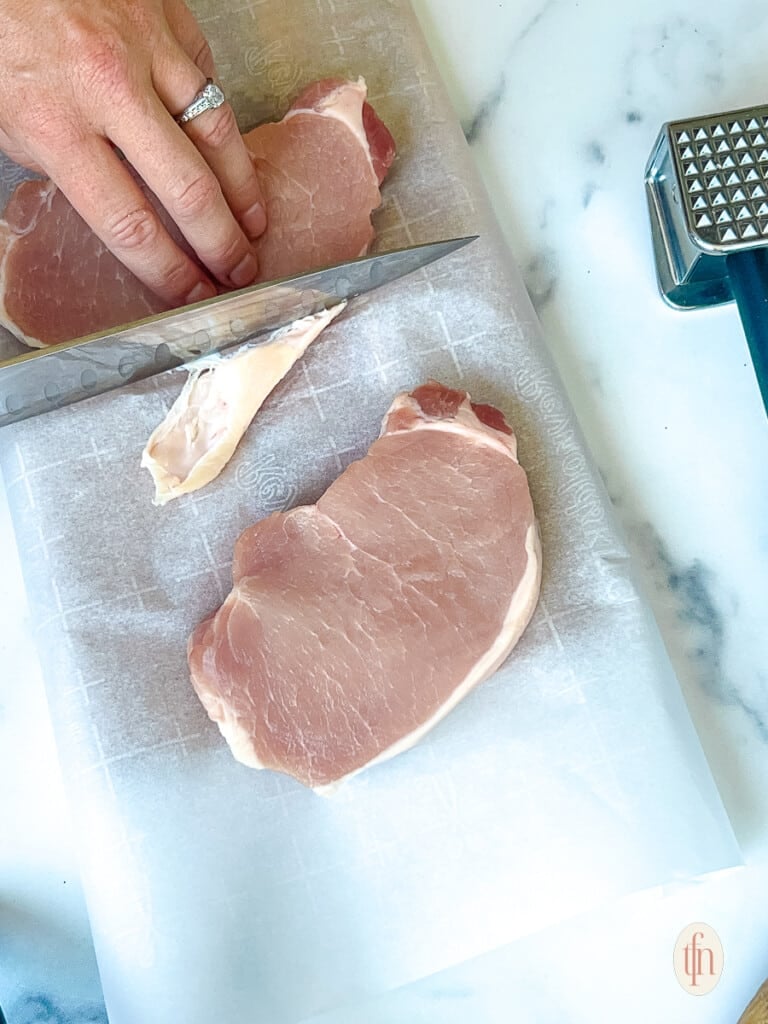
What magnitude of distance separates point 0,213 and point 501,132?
0.97 meters

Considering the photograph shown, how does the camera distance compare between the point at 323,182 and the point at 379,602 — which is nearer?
the point at 379,602

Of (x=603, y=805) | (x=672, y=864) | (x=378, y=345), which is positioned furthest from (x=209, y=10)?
(x=672, y=864)

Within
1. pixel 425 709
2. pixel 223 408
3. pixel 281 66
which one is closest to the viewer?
pixel 425 709

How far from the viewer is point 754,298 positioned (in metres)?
1.51

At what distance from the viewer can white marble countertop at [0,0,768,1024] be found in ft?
5.16

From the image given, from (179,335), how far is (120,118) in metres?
0.33

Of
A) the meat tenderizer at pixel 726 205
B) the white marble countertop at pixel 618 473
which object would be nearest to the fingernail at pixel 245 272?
the white marble countertop at pixel 618 473

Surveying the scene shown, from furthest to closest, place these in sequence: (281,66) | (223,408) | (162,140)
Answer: (281,66), (223,408), (162,140)

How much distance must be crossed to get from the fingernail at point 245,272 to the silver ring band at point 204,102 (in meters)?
0.24

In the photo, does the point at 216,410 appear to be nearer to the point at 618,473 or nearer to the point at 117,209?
the point at 117,209

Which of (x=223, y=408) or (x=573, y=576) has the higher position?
(x=223, y=408)

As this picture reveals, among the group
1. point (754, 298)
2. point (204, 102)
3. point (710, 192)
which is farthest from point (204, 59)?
point (754, 298)

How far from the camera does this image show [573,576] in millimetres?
1567

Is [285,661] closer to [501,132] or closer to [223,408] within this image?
[223,408]
